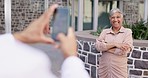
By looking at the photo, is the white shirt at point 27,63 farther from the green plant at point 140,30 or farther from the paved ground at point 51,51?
the green plant at point 140,30

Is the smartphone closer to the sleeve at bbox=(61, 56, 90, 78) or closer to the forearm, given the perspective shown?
the sleeve at bbox=(61, 56, 90, 78)

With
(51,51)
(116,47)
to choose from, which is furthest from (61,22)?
(116,47)

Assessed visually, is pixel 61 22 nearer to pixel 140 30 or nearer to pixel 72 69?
pixel 72 69

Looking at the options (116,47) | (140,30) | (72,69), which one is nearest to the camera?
(72,69)

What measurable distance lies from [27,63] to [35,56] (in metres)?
0.03

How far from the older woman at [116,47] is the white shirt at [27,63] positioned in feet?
7.97

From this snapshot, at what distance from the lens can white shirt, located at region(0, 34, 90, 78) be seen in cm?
91

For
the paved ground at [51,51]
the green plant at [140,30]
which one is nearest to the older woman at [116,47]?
the green plant at [140,30]

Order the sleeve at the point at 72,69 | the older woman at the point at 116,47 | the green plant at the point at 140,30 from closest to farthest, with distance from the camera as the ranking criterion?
the sleeve at the point at 72,69 < the older woman at the point at 116,47 < the green plant at the point at 140,30

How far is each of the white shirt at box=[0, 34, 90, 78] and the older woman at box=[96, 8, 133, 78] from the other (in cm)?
243

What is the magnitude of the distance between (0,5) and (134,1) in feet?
17.9

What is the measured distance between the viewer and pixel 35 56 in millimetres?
942

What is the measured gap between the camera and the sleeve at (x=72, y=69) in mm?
902

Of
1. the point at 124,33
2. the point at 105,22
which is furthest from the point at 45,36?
the point at 105,22
